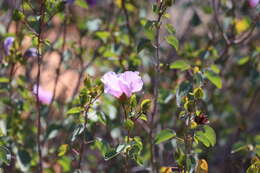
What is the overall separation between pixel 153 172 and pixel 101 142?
356 millimetres

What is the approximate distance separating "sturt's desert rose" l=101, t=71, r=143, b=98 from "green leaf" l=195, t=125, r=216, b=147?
306 mm

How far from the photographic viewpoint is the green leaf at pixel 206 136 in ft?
5.85

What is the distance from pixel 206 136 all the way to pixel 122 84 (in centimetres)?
39

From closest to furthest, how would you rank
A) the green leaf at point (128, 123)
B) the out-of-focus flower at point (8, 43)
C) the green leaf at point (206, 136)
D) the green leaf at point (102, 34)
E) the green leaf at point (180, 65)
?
the green leaf at point (128, 123), the green leaf at point (206, 136), the green leaf at point (180, 65), the out-of-focus flower at point (8, 43), the green leaf at point (102, 34)

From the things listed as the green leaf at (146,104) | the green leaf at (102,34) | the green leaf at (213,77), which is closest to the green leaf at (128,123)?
the green leaf at (146,104)

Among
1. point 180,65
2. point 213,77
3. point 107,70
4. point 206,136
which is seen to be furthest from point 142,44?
point 107,70

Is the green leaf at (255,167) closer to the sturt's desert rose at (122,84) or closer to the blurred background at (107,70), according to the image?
the blurred background at (107,70)

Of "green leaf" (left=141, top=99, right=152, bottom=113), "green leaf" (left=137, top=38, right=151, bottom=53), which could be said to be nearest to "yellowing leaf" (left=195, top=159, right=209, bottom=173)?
"green leaf" (left=141, top=99, right=152, bottom=113)

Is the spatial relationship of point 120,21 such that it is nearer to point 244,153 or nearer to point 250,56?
point 250,56

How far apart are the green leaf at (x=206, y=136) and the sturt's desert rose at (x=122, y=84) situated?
0.31m

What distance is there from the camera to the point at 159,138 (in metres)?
1.85

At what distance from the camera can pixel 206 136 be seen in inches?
70.7

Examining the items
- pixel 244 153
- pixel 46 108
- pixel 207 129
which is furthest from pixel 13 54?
pixel 244 153

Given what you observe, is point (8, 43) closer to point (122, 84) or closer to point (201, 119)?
point (122, 84)
